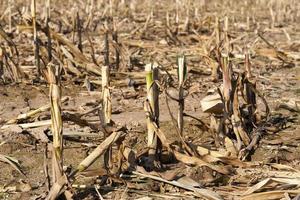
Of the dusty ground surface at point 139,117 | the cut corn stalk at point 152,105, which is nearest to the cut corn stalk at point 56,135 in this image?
the dusty ground surface at point 139,117

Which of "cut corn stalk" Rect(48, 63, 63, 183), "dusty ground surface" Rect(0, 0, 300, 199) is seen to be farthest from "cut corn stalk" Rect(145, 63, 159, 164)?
"cut corn stalk" Rect(48, 63, 63, 183)

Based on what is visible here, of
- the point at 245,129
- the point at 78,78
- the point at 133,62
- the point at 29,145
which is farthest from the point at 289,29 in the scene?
the point at 29,145

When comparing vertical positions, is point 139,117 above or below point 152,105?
below

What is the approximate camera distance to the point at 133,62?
616 cm

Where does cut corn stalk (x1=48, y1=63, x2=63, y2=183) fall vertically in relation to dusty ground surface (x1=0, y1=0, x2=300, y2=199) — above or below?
Answer: above

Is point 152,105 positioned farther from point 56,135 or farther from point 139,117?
point 139,117

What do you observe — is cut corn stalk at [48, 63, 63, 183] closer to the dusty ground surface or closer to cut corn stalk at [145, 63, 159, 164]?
the dusty ground surface

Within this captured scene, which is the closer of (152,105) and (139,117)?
(152,105)

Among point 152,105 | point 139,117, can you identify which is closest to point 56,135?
point 152,105

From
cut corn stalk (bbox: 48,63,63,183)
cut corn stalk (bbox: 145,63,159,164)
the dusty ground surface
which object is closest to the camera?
cut corn stalk (bbox: 48,63,63,183)

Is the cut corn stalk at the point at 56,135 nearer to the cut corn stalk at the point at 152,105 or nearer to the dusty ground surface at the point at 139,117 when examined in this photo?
the dusty ground surface at the point at 139,117

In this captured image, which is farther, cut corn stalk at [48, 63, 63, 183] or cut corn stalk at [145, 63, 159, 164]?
cut corn stalk at [145, 63, 159, 164]

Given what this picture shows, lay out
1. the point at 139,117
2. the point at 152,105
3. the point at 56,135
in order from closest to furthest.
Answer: the point at 56,135, the point at 152,105, the point at 139,117

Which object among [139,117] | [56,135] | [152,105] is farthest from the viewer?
[139,117]
